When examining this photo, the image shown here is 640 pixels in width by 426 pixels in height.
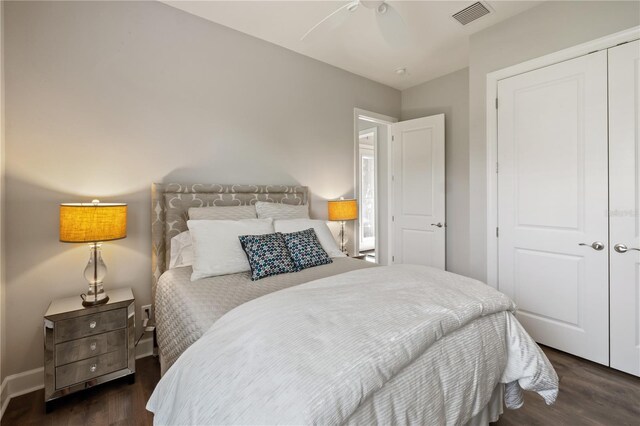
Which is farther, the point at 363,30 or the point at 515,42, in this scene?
the point at 363,30

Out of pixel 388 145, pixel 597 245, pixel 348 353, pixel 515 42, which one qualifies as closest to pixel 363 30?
pixel 515 42

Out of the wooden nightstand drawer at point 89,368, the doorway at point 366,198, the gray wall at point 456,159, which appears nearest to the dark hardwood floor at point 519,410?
the wooden nightstand drawer at point 89,368

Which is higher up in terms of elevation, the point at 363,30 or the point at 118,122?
the point at 363,30

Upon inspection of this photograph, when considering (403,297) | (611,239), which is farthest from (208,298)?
(611,239)

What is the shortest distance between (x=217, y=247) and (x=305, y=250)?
2.07 ft

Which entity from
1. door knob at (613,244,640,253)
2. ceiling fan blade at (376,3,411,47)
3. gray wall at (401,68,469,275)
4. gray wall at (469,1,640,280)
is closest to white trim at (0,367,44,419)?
ceiling fan blade at (376,3,411,47)

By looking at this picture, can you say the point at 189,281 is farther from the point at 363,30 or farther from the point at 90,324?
the point at 363,30

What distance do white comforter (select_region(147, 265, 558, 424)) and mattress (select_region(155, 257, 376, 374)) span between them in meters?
0.28

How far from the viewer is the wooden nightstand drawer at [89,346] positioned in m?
1.74

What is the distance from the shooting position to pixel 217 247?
2.02 metres

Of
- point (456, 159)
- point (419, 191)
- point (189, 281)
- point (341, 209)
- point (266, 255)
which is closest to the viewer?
point (189, 281)

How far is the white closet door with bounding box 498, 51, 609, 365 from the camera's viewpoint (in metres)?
2.17

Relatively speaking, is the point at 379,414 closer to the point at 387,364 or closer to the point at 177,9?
the point at 387,364

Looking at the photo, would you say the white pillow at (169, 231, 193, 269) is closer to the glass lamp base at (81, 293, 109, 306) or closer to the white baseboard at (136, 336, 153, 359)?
the glass lamp base at (81, 293, 109, 306)
